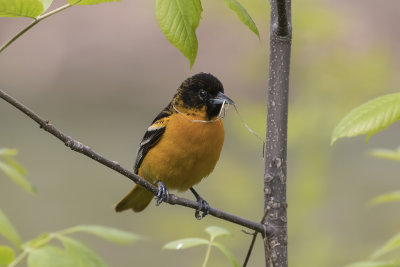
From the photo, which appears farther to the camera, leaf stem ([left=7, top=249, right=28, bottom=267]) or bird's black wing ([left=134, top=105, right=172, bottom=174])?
bird's black wing ([left=134, top=105, right=172, bottom=174])

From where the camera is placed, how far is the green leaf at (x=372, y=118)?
5.38 ft

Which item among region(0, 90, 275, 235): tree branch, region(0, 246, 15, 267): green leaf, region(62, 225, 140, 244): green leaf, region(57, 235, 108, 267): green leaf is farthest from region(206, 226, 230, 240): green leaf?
region(0, 246, 15, 267): green leaf

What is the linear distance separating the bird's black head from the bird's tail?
61 centimetres

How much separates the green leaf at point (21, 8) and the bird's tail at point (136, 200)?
7.10 feet

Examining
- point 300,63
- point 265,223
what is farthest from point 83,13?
point 265,223

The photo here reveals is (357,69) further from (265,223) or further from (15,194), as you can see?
(15,194)

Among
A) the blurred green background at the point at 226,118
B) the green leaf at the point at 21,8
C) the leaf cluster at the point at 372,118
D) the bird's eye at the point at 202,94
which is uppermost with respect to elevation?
the green leaf at the point at 21,8

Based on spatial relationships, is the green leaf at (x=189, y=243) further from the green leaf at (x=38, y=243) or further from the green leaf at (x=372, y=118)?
the green leaf at (x=372, y=118)

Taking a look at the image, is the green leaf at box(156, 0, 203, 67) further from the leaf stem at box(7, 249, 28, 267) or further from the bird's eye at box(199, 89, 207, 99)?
the bird's eye at box(199, 89, 207, 99)

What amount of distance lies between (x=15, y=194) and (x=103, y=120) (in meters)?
2.96

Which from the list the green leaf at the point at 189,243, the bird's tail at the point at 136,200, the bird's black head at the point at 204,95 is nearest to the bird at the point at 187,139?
the bird's black head at the point at 204,95

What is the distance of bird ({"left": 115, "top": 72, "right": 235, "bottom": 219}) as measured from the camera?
3125 mm

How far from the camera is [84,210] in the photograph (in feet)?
30.7

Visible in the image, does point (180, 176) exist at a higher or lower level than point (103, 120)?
higher
